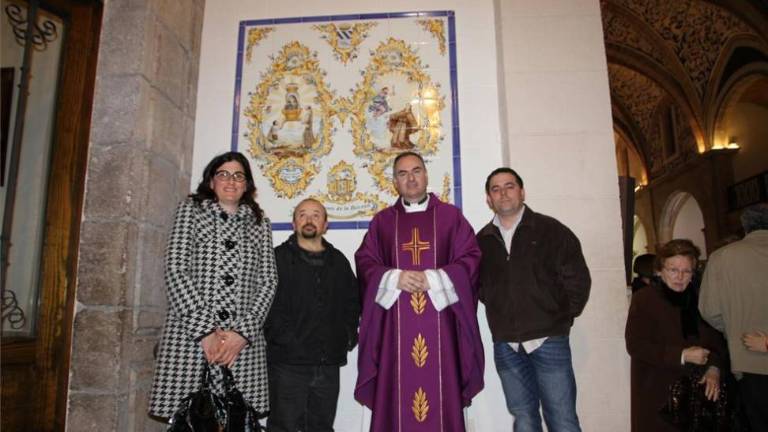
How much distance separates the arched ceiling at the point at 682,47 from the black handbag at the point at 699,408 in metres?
9.19

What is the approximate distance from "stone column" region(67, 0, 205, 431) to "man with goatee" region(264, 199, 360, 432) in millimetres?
762

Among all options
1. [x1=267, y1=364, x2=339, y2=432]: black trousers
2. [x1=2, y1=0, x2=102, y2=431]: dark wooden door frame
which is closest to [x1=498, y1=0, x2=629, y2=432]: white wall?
[x1=267, y1=364, x2=339, y2=432]: black trousers

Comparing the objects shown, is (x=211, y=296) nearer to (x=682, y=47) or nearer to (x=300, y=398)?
(x=300, y=398)

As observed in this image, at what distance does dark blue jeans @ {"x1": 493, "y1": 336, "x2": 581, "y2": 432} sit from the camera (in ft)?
8.53

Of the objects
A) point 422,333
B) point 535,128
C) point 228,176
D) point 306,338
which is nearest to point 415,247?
point 422,333

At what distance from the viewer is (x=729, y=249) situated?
2709 mm

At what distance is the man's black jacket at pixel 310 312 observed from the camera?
274cm

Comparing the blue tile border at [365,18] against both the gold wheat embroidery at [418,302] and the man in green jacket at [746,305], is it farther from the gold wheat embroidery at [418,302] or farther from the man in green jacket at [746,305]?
the man in green jacket at [746,305]

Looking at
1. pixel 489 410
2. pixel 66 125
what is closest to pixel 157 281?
pixel 66 125

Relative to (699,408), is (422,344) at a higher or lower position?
higher

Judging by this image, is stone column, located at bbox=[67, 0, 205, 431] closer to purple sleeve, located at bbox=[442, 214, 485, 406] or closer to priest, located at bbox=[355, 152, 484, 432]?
priest, located at bbox=[355, 152, 484, 432]

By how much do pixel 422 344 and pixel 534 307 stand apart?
2.10ft

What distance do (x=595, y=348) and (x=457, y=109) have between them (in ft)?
6.23

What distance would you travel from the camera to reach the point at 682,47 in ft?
37.6
